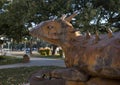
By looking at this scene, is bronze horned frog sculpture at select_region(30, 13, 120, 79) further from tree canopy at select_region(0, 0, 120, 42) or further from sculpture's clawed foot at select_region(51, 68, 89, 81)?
tree canopy at select_region(0, 0, 120, 42)

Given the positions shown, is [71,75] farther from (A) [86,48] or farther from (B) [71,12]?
(B) [71,12]

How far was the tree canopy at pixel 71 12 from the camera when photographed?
17.8 metres

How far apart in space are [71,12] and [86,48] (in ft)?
46.8

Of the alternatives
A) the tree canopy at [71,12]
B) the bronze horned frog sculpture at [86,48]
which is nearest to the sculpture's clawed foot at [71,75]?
the bronze horned frog sculpture at [86,48]

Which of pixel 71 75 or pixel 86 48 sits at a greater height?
pixel 86 48

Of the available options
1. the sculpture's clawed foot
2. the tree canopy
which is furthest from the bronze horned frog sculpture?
the tree canopy

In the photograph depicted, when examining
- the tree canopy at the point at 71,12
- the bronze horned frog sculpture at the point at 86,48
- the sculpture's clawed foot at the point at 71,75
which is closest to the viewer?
the bronze horned frog sculpture at the point at 86,48

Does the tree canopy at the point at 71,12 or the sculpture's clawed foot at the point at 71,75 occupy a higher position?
the tree canopy at the point at 71,12

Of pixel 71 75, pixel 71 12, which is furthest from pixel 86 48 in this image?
pixel 71 12

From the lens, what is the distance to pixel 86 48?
14.6 feet

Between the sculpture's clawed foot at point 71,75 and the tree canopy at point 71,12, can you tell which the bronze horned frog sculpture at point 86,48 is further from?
the tree canopy at point 71,12

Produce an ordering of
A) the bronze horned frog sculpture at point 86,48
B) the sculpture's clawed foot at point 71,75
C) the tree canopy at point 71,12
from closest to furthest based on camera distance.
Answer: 1. the bronze horned frog sculpture at point 86,48
2. the sculpture's clawed foot at point 71,75
3. the tree canopy at point 71,12

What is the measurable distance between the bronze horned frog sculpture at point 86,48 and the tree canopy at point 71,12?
1269cm

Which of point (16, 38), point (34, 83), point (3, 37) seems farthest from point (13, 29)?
point (34, 83)
